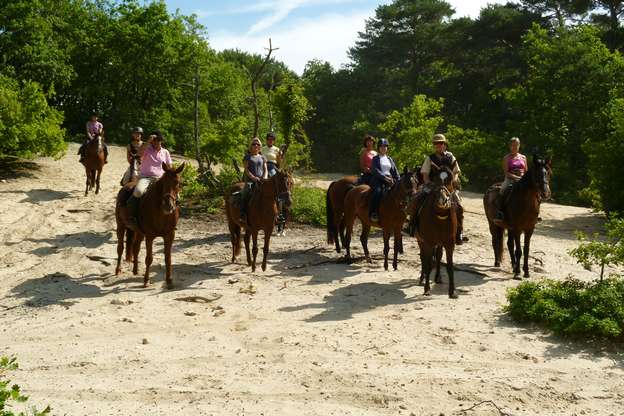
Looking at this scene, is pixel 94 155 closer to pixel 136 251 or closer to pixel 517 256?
pixel 136 251

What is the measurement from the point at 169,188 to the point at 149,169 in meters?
1.01

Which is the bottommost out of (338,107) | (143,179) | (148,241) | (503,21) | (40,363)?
(40,363)

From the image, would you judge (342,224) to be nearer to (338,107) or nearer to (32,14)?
(32,14)

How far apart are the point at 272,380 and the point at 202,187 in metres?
13.0

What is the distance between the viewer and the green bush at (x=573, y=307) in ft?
26.3

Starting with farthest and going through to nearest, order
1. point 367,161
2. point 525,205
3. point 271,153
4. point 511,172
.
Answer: point 271,153
point 367,161
point 511,172
point 525,205

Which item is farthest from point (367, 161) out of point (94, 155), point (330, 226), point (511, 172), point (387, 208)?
point (94, 155)

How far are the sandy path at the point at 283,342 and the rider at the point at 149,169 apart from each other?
1.33m

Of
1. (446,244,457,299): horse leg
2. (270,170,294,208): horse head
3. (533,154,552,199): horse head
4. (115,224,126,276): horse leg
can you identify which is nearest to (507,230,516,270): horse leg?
(533,154,552,199): horse head

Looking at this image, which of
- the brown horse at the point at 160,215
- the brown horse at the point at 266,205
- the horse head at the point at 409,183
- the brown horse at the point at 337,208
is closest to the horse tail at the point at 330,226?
the brown horse at the point at 337,208

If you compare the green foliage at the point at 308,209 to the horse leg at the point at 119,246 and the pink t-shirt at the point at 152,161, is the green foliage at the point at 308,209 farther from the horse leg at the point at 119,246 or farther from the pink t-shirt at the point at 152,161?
the pink t-shirt at the point at 152,161

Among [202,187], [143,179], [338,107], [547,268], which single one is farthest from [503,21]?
[143,179]

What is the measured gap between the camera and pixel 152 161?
445 inches

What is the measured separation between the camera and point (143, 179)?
11.2 meters
